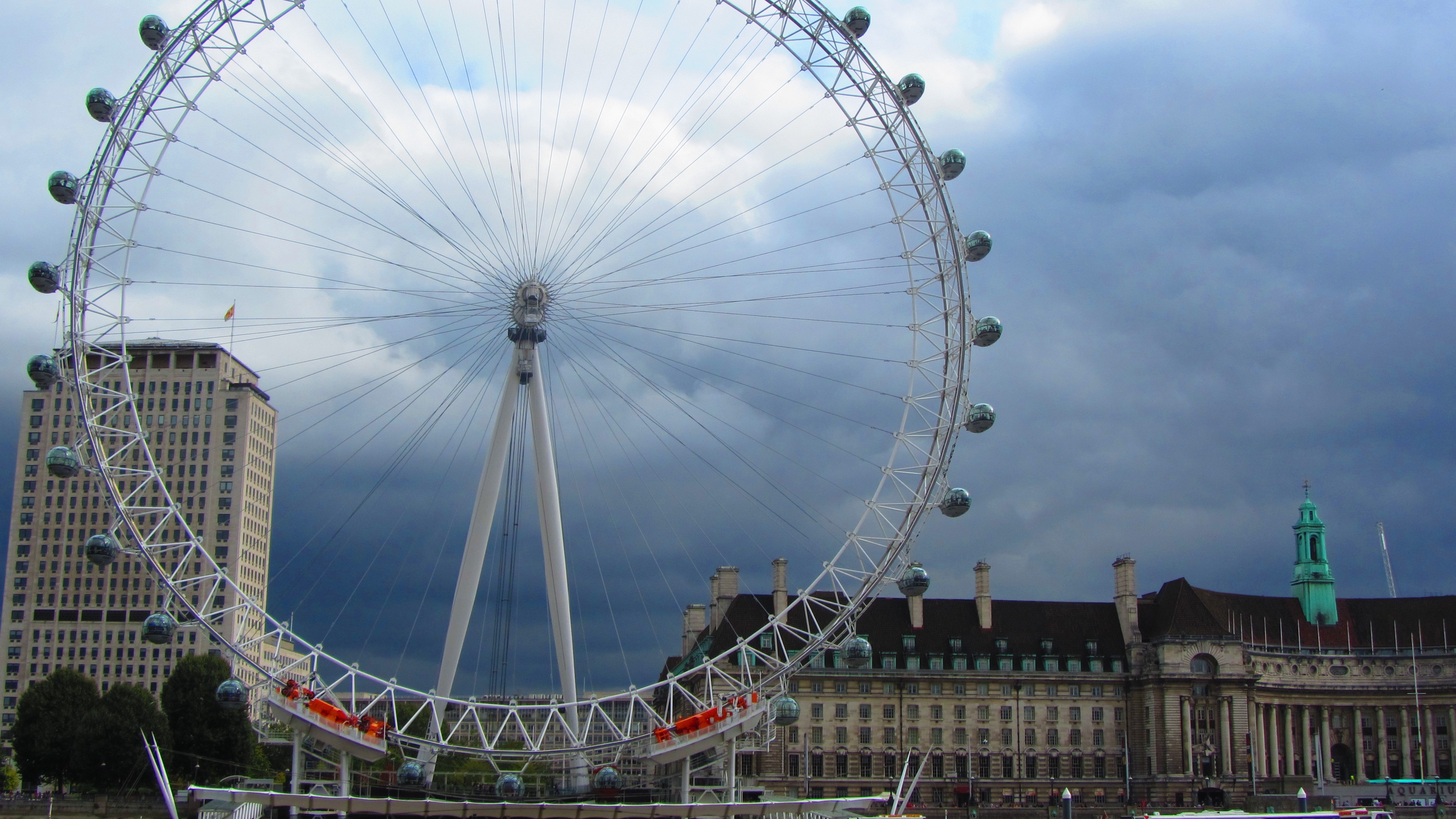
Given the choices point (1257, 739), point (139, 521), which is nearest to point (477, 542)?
point (1257, 739)

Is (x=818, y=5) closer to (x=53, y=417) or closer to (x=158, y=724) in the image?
(x=158, y=724)

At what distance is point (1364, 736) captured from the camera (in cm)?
13038

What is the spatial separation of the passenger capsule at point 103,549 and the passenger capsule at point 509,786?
59.6 ft

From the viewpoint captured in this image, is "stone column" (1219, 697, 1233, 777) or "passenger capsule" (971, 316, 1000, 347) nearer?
"passenger capsule" (971, 316, 1000, 347)

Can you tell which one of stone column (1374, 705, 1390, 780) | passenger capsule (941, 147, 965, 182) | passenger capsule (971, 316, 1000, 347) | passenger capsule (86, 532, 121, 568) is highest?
passenger capsule (941, 147, 965, 182)

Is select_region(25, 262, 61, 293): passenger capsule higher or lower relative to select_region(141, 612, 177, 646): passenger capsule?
higher

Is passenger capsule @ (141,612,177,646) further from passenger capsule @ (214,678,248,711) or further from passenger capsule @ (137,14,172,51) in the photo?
passenger capsule @ (137,14,172,51)

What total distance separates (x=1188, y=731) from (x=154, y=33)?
316 ft

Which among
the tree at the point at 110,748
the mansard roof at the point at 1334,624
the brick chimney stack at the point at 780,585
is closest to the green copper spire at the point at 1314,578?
the mansard roof at the point at 1334,624

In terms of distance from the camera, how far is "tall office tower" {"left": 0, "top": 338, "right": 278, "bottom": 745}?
164 m

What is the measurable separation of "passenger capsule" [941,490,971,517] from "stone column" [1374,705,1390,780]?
88550mm

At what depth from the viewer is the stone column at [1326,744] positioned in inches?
5007

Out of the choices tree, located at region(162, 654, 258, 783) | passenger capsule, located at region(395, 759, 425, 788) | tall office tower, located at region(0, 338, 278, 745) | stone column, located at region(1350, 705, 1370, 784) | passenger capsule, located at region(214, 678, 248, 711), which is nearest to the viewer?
passenger capsule, located at region(214, 678, 248, 711)

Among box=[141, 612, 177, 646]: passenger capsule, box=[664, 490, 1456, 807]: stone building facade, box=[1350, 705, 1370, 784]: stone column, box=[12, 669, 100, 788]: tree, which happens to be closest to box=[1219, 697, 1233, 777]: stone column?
box=[664, 490, 1456, 807]: stone building facade
